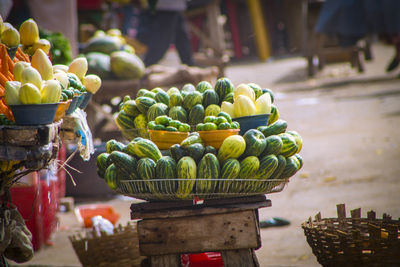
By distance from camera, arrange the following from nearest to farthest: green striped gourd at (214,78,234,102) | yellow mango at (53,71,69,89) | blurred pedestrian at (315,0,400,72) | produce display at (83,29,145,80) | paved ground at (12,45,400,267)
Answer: yellow mango at (53,71,69,89) < green striped gourd at (214,78,234,102) < paved ground at (12,45,400,267) < produce display at (83,29,145,80) < blurred pedestrian at (315,0,400,72)

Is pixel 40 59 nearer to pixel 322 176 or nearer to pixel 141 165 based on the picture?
pixel 141 165

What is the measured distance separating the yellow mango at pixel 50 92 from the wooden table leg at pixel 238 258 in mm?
1062

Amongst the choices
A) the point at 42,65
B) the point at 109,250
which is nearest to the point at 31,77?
the point at 42,65

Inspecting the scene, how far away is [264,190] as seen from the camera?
2566 millimetres

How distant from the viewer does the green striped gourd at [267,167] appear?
8.25ft

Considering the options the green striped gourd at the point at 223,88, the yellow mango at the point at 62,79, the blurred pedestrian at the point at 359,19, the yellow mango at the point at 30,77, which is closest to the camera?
the yellow mango at the point at 30,77

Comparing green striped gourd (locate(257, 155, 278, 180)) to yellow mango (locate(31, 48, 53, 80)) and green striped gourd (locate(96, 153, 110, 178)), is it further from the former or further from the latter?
yellow mango (locate(31, 48, 53, 80))

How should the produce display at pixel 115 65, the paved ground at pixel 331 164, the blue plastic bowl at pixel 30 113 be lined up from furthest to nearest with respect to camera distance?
the produce display at pixel 115 65, the paved ground at pixel 331 164, the blue plastic bowl at pixel 30 113

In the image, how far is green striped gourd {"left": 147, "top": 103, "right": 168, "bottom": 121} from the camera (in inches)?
118

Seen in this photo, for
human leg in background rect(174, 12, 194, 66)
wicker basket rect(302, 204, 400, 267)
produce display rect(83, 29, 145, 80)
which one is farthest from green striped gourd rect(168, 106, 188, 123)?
human leg in background rect(174, 12, 194, 66)

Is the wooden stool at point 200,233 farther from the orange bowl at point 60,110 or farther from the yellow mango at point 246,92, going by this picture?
the yellow mango at point 246,92

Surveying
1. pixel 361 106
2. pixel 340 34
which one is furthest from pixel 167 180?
pixel 340 34

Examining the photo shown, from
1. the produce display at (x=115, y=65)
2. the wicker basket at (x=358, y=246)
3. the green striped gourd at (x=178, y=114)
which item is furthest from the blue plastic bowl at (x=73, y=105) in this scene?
the produce display at (x=115, y=65)

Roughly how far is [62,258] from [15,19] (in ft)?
14.1
